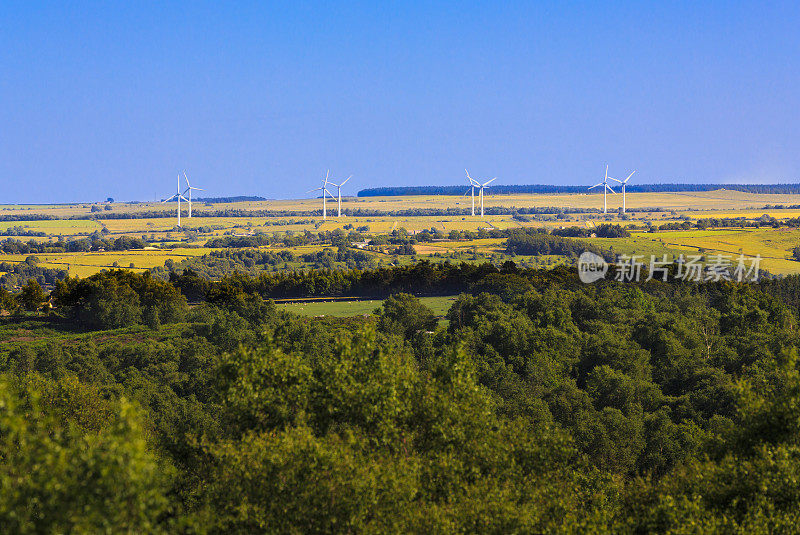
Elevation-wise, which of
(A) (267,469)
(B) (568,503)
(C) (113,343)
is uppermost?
(A) (267,469)

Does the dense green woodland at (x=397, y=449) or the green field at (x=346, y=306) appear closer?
the dense green woodland at (x=397, y=449)

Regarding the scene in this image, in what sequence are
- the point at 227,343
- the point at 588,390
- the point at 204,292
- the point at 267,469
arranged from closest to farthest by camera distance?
the point at 267,469 < the point at 588,390 < the point at 227,343 < the point at 204,292

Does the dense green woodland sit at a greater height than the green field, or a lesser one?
greater

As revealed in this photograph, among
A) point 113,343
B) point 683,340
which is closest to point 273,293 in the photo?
point 113,343

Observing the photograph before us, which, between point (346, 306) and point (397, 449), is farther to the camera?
point (346, 306)

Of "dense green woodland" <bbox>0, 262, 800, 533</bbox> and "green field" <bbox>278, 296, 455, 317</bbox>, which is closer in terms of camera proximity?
"dense green woodland" <bbox>0, 262, 800, 533</bbox>

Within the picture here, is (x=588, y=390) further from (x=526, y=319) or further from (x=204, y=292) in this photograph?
(x=204, y=292)

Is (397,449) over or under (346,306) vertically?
over

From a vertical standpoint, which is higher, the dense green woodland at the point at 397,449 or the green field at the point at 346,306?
the dense green woodland at the point at 397,449

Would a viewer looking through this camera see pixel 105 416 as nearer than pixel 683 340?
Yes

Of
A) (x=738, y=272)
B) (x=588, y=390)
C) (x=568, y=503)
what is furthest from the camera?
(x=738, y=272)

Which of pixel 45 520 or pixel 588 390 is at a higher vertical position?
pixel 45 520
